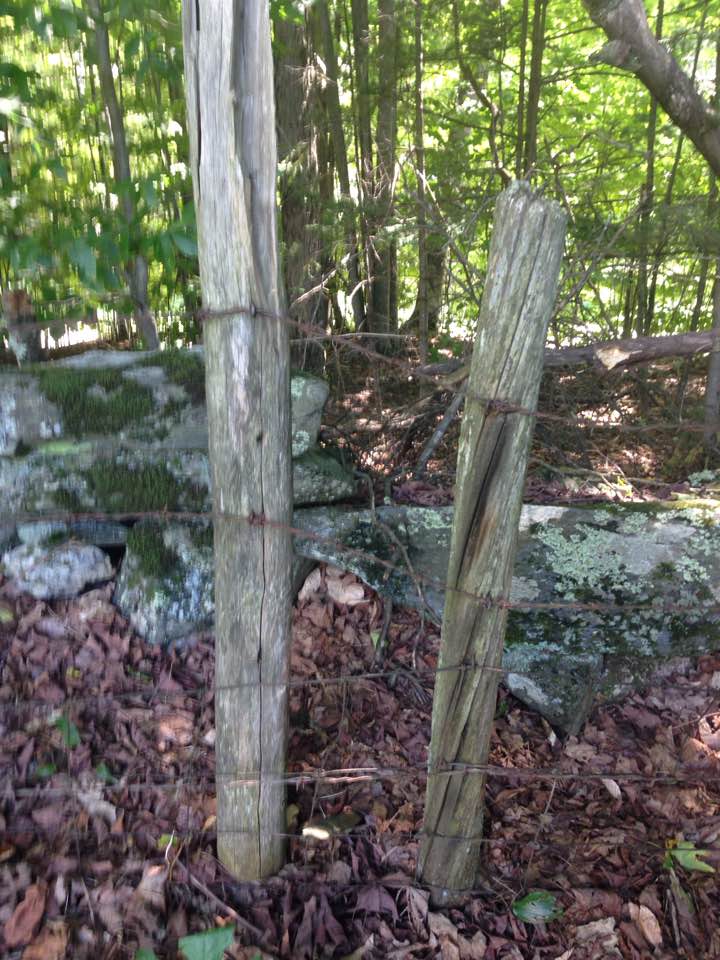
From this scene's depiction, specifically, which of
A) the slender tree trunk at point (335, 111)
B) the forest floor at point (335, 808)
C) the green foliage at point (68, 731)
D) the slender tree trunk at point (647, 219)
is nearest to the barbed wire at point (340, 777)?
the forest floor at point (335, 808)

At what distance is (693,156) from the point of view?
7188 millimetres

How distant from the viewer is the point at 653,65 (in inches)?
188

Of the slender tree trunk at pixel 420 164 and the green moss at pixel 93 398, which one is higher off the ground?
the slender tree trunk at pixel 420 164

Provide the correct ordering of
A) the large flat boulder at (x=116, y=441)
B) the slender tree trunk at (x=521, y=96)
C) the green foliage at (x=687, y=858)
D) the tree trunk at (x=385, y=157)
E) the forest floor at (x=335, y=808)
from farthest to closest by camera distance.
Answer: the slender tree trunk at (x=521, y=96) < the tree trunk at (x=385, y=157) < the large flat boulder at (x=116, y=441) < the green foliage at (x=687, y=858) < the forest floor at (x=335, y=808)

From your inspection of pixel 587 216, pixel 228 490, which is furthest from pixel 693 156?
pixel 228 490

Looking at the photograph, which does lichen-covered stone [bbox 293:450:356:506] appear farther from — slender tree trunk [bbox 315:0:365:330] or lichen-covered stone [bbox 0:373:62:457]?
slender tree trunk [bbox 315:0:365:330]

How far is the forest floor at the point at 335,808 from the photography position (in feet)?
7.63

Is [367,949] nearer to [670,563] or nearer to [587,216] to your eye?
[670,563]

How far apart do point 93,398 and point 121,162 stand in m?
1.61

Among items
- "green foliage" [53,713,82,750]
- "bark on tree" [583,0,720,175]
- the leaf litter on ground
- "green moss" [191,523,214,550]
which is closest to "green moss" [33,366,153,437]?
"green moss" [191,523,214,550]

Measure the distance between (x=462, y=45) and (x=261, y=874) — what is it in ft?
22.7

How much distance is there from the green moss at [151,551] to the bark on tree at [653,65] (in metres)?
4.44

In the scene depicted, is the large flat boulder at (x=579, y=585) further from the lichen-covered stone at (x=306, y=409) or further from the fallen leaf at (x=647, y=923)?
the fallen leaf at (x=647, y=923)

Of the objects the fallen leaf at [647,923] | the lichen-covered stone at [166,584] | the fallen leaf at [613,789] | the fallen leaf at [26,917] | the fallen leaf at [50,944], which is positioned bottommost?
the fallen leaf at [647,923]
